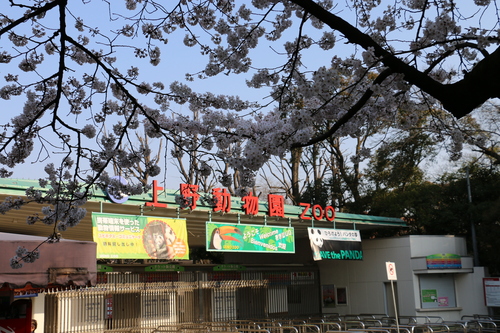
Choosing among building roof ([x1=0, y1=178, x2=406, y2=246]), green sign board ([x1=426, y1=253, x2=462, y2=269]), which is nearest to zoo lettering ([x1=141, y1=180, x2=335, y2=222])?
building roof ([x1=0, y1=178, x2=406, y2=246])

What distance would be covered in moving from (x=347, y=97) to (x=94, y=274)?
4426 mm

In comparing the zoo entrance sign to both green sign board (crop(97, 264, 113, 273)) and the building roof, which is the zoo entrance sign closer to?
the building roof

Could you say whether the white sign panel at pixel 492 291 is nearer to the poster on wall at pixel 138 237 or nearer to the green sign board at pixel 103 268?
the poster on wall at pixel 138 237

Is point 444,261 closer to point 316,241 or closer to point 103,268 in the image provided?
point 316,241

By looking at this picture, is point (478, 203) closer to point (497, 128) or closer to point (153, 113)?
point (497, 128)

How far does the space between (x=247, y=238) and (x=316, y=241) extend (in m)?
3.25

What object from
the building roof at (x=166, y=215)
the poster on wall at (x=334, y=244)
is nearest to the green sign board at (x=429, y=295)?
the poster on wall at (x=334, y=244)

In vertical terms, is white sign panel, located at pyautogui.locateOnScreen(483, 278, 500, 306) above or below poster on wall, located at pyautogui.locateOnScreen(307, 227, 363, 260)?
below

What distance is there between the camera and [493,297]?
18281mm

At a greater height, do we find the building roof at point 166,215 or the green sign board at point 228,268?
the building roof at point 166,215

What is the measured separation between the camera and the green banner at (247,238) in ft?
48.9

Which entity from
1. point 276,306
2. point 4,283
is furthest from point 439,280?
point 4,283

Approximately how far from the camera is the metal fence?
14.0 m

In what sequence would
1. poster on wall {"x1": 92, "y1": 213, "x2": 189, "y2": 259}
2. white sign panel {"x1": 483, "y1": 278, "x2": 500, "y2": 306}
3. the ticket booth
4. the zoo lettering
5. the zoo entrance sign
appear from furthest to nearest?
white sign panel {"x1": 483, "y1": 278, "x2": 500, "y2": 306}
the zoo entrance sign
the zoo lettering
poster on wall {"x1": 92, "y1": 213, "x2": 189, "y2": 259}
the ticket booth
